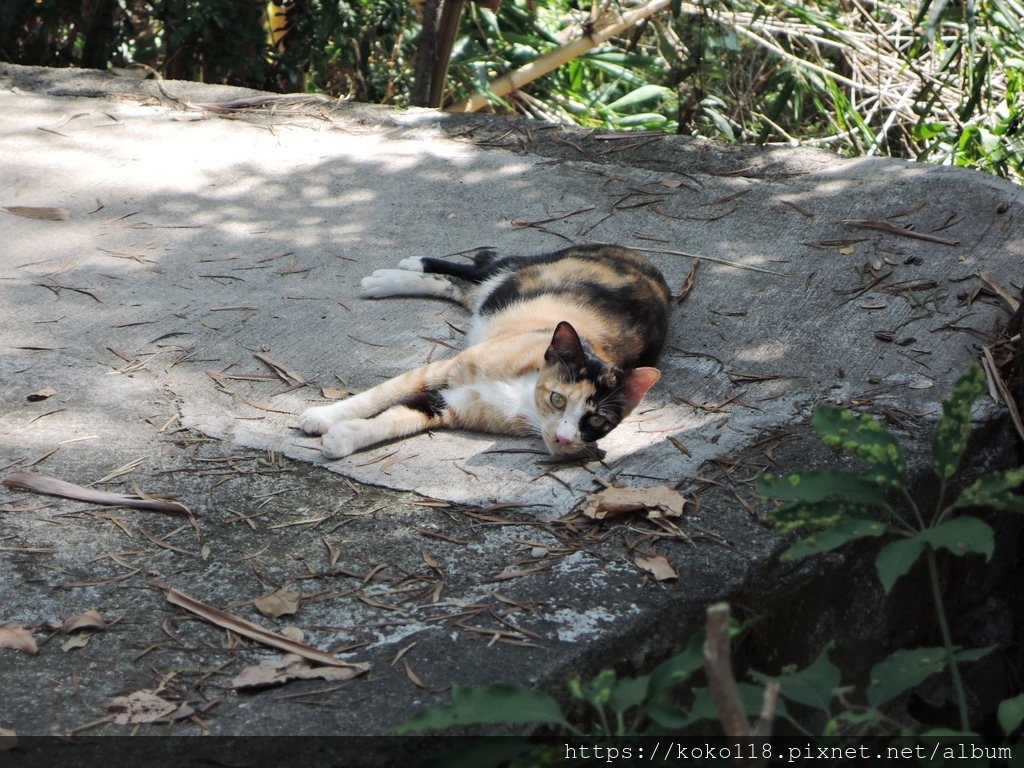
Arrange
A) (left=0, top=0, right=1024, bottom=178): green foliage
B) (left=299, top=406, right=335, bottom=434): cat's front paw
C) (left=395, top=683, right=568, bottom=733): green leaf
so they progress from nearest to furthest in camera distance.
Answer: (left=395, top=683, right=568, bottom=733): green leaf < (left=299, top=406, right=335, bottom=434): cat's front paw < (left=0, top=0, right=1024, bottom=178): green foliage

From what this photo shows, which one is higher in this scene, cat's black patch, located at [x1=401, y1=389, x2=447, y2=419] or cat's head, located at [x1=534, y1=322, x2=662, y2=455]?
cat's head, located at [x1=534, y1=322, x2=662, y2=455]

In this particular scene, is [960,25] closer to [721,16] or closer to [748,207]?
[721,16]

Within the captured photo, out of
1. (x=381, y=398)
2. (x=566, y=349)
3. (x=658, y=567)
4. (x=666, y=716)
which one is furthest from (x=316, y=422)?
(x=666, y=716)

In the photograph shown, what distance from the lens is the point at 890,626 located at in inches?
115

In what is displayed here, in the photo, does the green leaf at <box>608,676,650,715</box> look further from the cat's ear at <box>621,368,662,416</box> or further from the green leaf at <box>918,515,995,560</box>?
the cat's ear at <box>621,368,662,416</box>

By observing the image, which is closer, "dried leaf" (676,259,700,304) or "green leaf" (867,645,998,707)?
"green leaf" (867,645,998,707)

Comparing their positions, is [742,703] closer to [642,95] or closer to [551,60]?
[551,60]

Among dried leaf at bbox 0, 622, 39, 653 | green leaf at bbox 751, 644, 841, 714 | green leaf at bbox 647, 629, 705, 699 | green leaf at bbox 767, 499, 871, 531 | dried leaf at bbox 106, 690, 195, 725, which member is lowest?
dried leaf at bbox 106, 690, 195, 725

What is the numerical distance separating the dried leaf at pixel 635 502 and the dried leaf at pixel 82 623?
1267 millimetres

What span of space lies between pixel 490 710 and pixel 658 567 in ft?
3.80

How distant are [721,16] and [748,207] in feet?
9.11

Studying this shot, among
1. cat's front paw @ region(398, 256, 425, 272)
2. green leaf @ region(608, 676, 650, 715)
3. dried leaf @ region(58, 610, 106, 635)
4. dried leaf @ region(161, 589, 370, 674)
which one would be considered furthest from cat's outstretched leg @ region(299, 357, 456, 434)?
green leaf @ region(608, 676, 650, 715)

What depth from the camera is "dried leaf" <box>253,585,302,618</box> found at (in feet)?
7.54

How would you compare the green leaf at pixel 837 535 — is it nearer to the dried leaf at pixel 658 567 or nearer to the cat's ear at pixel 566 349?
the dried leaf at pixel 658 567
